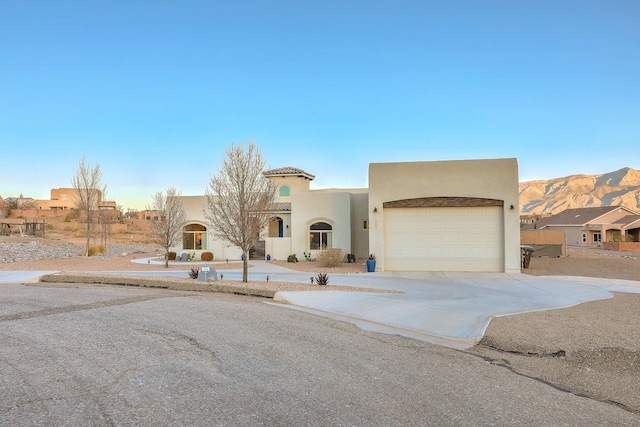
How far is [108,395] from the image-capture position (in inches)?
227

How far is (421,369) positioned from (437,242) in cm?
1658

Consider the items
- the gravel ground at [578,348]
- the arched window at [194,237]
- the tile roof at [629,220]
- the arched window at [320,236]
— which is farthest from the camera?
the tile roof at [629,220]

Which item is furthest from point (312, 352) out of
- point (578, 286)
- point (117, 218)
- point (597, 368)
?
point (117, 218)

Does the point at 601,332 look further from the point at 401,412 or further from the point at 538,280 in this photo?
the point at 538,280

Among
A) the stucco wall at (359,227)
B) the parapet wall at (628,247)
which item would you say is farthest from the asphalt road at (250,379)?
the parapet wall at (628,247)

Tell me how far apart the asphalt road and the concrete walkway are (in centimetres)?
107

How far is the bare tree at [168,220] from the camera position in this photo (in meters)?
29.1

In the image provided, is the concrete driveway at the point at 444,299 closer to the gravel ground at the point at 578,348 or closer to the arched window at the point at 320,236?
the gravel ground at the point at 578,348

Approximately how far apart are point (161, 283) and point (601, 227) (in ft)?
170

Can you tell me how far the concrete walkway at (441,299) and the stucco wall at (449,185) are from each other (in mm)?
1852

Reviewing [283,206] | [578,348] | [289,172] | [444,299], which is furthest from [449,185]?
[578,348]

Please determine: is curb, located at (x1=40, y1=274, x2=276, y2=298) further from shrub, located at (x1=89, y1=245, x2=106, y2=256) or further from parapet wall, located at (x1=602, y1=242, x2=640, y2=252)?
parapet wall, located at (x1=602, y1=242, x2=640, y2=252)

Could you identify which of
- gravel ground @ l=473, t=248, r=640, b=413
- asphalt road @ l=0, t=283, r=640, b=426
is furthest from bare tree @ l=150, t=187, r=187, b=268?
gravel ground @ l=473, t=248, r=640, b=413

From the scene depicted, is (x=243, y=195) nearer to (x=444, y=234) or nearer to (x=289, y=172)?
(x=444, y=234)
